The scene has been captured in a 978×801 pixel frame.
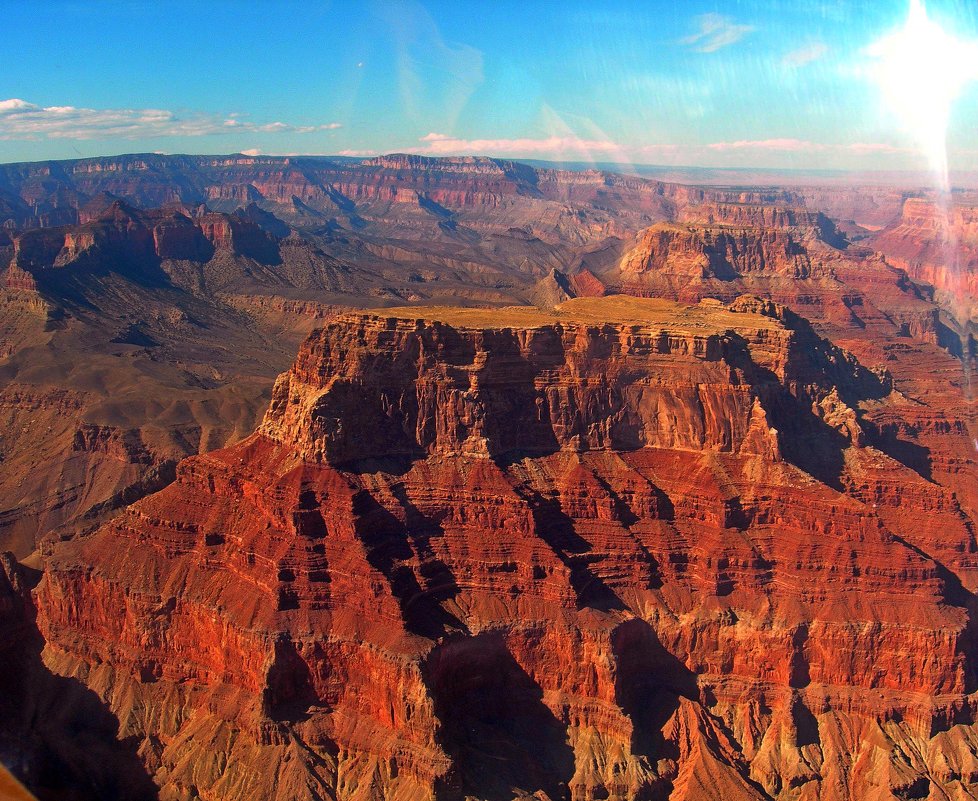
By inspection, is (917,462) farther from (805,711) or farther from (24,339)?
(24,339)

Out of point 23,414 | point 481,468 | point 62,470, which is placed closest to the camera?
point 481,468

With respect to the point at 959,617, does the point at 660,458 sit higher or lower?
higher

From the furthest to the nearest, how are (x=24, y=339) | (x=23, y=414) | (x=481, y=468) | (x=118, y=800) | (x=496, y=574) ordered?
1. (x=24, y=339)
2. (x=23, y=414)
3. (x=481, y=468)
4. (x=496, y=574)
5. (x=118, y=800)

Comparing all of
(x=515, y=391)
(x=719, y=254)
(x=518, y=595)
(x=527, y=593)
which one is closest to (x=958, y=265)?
(x=719, y=254)

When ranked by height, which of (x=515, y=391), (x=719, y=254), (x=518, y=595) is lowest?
(x=518, y=595)

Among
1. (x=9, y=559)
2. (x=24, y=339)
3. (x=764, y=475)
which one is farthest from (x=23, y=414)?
(x=764, y=475)

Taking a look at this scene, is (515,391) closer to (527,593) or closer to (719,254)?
(527,593)
